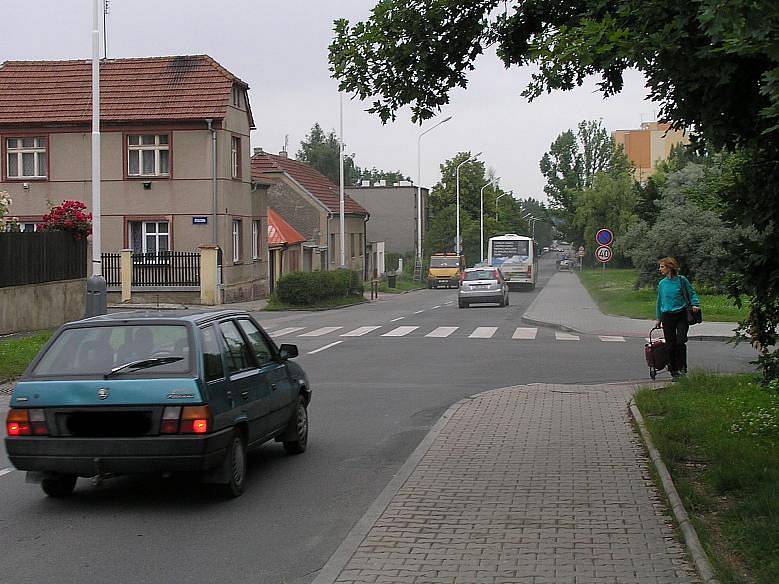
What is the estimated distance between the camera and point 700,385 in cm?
1384

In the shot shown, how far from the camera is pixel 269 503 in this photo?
827 cm

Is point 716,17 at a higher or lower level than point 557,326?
higher

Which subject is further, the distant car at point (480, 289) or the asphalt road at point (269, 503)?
the distant car at point (480, 289)

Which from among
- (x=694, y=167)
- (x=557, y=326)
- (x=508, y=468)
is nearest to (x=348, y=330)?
(x=557, y=326)

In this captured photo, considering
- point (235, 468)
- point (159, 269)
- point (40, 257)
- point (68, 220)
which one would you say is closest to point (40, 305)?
point (40, 257)

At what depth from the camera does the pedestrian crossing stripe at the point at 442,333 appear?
81.8ft

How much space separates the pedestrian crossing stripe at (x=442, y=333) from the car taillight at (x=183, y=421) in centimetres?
1719

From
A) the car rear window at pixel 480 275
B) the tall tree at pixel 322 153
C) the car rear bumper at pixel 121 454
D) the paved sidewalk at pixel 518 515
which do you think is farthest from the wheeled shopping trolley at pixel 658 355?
the tall tree at pixel 322 153

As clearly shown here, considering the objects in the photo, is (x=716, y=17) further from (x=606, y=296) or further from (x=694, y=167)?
(x=694, y=167)

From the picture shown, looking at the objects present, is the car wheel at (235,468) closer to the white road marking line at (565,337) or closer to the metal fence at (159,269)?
the white road marking line at (565,337)

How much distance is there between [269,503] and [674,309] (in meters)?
8.22

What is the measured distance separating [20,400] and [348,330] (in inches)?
781

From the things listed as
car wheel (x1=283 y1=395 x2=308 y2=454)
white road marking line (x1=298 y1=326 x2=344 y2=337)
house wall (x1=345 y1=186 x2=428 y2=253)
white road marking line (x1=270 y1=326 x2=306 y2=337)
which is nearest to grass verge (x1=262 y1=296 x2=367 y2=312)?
white road marking line (x1=270 y1=326 x2=306 y2=337)

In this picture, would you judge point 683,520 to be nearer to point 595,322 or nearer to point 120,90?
point 595,322
